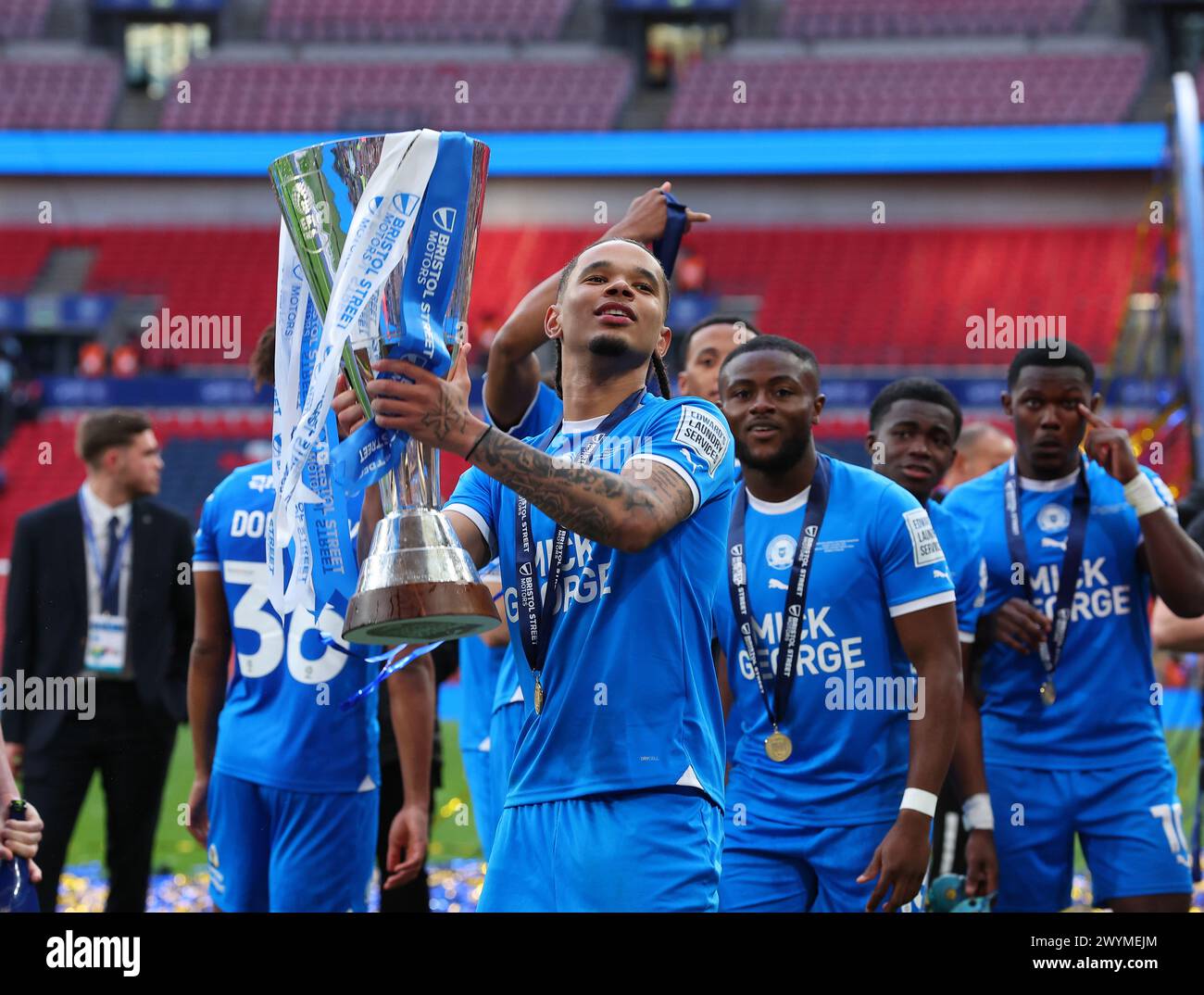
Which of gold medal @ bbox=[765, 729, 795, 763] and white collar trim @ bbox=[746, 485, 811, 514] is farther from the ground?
white collar trim @ bbox=[746, 485, 811, 514]

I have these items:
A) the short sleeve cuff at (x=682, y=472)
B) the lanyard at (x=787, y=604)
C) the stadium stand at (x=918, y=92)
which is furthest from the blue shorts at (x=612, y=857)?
the stadium stand at (x=918, y=92)

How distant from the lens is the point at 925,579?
3.98 meters

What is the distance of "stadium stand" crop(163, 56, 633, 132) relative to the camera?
26.8 meters

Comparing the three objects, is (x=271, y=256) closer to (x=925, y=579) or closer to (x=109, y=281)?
(x=109, y=281)

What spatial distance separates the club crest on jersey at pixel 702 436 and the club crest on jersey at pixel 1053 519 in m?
1.94

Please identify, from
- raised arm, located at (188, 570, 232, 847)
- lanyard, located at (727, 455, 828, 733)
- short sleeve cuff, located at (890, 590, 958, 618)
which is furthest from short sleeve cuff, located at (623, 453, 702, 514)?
raised arm, located at (188, 570, 232, 847)

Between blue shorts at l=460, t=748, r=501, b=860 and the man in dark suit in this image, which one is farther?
the man in dark suit

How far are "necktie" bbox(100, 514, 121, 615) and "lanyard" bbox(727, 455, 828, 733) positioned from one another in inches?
116

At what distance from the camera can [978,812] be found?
4.42 meters

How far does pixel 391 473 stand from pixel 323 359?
0.28 meters

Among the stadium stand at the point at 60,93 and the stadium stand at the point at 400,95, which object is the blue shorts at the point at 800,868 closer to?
the stadium stand at the point at 400,95

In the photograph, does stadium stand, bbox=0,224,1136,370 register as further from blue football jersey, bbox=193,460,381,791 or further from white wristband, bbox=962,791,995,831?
blue football jersey, bbox=193,460,381,791

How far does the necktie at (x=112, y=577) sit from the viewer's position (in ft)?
20.0
